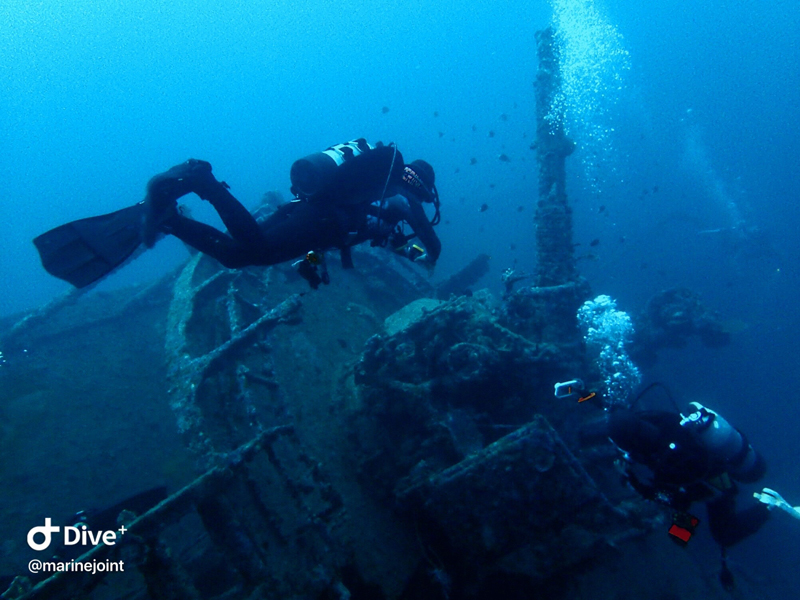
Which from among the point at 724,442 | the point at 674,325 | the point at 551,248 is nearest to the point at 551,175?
the point at 551,248

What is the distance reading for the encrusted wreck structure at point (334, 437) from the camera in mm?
4582

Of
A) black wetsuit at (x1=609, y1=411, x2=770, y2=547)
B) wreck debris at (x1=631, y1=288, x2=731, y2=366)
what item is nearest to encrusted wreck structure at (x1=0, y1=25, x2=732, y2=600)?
black wetsuit at (x1=609, y1=411, x2=770, y2=547)

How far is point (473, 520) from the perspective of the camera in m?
4.65

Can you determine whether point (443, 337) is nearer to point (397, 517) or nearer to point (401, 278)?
point (397, 517)

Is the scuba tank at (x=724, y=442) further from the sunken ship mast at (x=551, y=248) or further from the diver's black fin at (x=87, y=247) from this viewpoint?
the diver's black fin at (x=87, y=247)

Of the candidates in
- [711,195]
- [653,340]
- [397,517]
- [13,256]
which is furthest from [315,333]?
[13,256]

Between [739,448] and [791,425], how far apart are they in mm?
16154

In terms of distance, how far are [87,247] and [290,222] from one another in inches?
66.2

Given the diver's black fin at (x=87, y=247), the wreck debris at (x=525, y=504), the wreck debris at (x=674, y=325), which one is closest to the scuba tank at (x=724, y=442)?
the wreck debris at (x=525, y=504)

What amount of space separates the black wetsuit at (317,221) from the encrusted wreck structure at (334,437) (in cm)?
210

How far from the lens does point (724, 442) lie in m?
4.00

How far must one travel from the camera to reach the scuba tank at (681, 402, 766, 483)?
398cm

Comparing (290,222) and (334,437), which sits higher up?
(290,222)

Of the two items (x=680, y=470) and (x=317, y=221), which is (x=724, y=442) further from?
(x=317, y=221)
